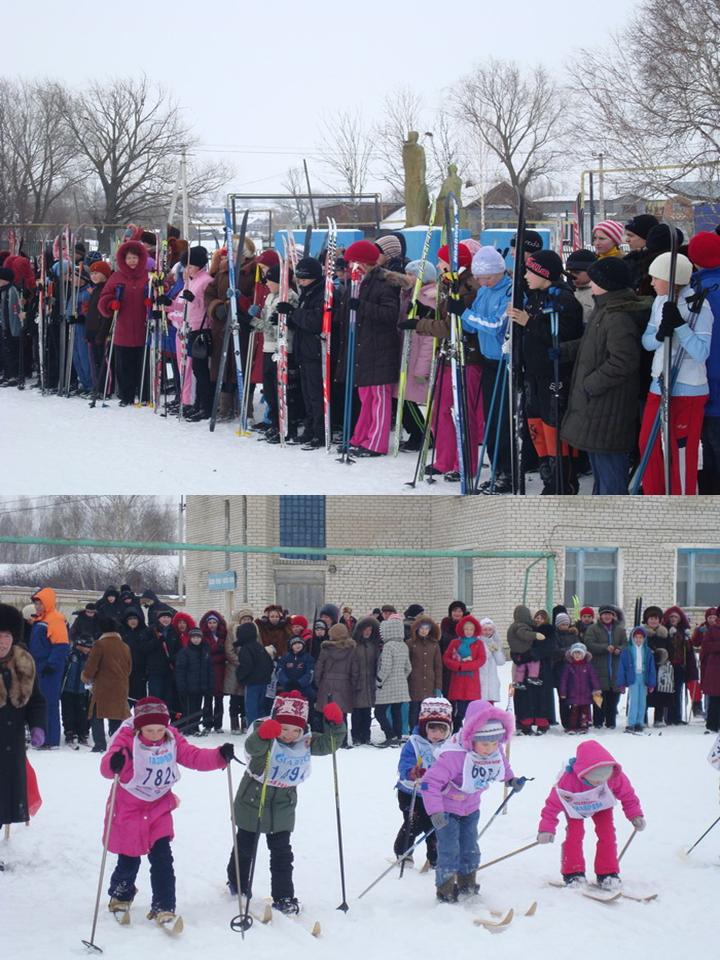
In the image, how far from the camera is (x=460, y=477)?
8070 mm

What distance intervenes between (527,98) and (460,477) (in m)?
25.4

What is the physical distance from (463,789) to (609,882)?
0.76 metres

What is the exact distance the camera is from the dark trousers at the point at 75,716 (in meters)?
9.41

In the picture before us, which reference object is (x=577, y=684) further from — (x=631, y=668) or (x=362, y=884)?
(x=362, y=884)

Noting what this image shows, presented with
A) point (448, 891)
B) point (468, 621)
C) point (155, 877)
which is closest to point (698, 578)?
point (468, 621)

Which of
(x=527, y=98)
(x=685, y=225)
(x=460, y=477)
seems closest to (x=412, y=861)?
(x=460, y=477)

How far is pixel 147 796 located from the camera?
5.03 meters

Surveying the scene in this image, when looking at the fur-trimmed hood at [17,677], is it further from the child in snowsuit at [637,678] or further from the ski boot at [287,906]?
the child in snowsuit at [637,678]

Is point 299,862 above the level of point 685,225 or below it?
below

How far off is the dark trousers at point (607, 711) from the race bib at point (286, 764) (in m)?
5.52

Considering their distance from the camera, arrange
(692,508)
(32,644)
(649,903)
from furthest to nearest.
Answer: (692,508)
(32,644)
(649,903)

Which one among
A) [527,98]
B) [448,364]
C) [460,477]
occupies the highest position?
[527,98]

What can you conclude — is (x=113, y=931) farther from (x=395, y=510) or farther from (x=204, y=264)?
(x=395, y=510)

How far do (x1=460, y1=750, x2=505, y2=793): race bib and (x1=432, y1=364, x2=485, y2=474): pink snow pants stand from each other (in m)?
2.80
